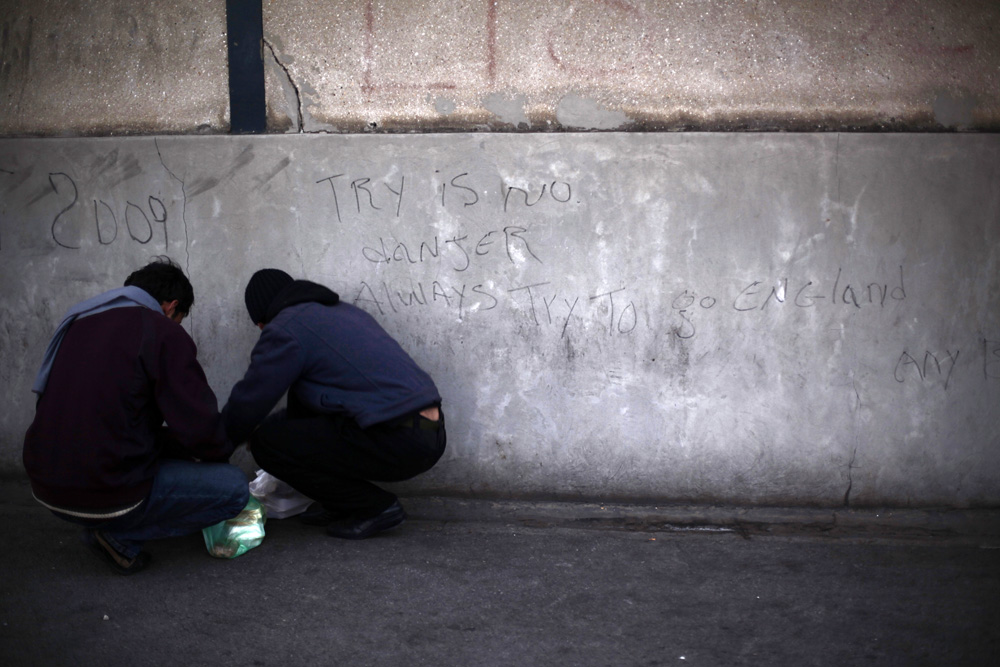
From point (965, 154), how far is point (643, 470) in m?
2.23

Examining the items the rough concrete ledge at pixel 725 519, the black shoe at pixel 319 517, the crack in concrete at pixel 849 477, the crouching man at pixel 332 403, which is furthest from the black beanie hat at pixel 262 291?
the crack in concrete at pixel 849 477

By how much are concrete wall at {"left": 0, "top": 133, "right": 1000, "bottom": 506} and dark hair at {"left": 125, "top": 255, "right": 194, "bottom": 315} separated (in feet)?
2.41

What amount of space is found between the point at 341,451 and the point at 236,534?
1.89ft

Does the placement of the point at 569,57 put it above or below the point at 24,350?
above

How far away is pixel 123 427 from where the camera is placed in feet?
9.64

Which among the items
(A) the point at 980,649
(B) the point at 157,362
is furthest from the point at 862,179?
(B) the point at 157,362

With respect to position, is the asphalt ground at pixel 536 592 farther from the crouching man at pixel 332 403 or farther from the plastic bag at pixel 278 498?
the crouching man at pixel 332 403

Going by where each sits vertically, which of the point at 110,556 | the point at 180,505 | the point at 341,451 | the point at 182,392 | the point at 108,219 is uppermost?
the point at 108,219

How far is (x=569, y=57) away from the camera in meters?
3.88

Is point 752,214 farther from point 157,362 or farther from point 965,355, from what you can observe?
point 157,362

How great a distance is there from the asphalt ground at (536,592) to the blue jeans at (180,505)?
6.9 inches

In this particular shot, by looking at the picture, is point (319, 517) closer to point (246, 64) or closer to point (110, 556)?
point (110, 556)

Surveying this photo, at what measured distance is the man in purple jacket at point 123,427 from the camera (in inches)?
114

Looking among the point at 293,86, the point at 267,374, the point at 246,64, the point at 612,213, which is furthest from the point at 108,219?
the point at 612,213
